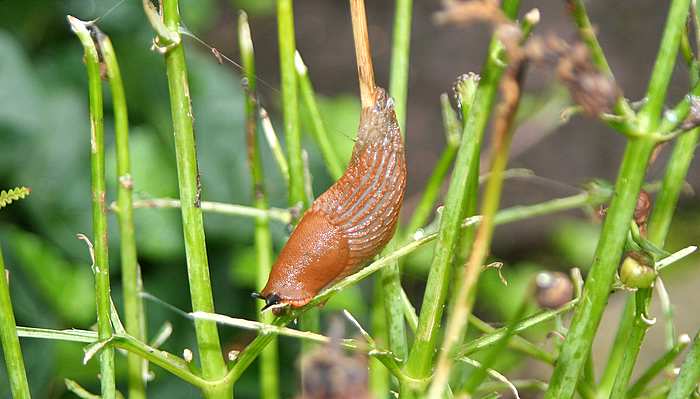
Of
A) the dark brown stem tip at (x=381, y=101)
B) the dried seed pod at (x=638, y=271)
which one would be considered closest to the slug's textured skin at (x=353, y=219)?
the dark brown stem tip at (x=381, y=101)

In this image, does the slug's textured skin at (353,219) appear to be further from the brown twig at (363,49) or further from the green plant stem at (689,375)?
the green plant stem at (689,375)

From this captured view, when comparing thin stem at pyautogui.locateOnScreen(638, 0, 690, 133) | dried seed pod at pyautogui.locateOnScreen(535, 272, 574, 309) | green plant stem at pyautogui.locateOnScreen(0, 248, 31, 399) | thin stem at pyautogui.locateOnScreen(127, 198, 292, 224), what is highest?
thin stem at pyautogui.locateOnScreen(638, 0, 690, 133)

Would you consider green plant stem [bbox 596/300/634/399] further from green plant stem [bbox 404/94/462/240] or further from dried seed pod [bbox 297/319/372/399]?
dried seed pod [bbox 297/319/372/399]

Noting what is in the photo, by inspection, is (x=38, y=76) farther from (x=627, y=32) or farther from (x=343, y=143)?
(x=627, y=32)

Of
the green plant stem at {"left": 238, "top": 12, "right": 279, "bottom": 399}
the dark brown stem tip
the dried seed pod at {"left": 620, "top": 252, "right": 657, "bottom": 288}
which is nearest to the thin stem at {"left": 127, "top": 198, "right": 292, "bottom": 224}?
the green plant stem at {"left": 238, "top": 12, "right": 279, "bottom": 399}

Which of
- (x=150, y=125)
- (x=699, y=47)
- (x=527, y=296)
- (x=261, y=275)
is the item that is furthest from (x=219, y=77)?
(x=527, y=296)

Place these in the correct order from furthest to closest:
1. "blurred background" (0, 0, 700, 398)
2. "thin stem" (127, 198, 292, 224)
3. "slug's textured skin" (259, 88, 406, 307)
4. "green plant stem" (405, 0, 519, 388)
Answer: "blurred background" (0, 0, 700, 398) < "thin stem" (127, 198, 292, 224) < "slug's textured skin" (259, 88, 406, 307) < "green plant stem" (405, 0, 519, 388)
